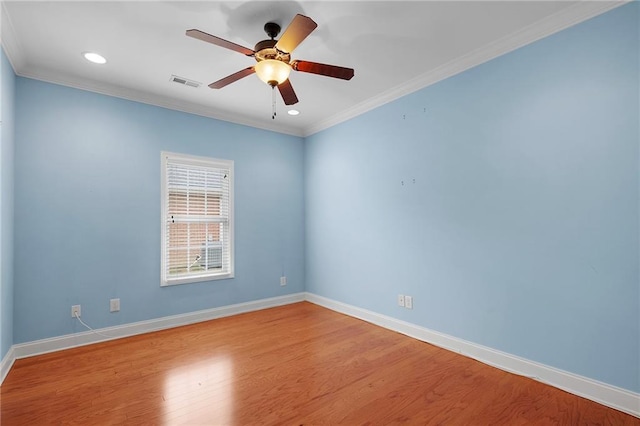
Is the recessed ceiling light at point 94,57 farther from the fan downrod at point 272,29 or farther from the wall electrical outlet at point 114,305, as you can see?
the wall electrical outlet at point 114,305

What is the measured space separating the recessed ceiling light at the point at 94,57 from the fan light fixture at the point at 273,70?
1.64m

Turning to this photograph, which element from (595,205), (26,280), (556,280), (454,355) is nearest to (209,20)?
(26,280)

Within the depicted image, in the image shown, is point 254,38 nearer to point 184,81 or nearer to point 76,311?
point 184,81

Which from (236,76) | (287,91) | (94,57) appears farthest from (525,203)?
(94,57)

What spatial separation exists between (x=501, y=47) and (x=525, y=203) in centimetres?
137

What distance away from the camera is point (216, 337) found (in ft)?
10.8

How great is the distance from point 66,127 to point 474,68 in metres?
4.11

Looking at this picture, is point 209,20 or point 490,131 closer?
point 209,20

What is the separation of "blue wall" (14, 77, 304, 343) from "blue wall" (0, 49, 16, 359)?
0.14m

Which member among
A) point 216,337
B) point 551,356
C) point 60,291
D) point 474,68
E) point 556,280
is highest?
point 474,68

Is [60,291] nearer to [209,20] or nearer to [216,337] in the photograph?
[216,337]

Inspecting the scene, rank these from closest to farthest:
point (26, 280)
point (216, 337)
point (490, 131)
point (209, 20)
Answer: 1. point (209, 20)
2. point (490, 131)
3. point (26, 280)
4. point (216, 337)

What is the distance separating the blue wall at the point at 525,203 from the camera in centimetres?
204

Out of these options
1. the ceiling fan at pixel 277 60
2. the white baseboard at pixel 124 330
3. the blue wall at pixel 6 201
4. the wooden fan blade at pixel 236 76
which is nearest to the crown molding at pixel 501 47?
the ceiling fan at pixel 277 60
